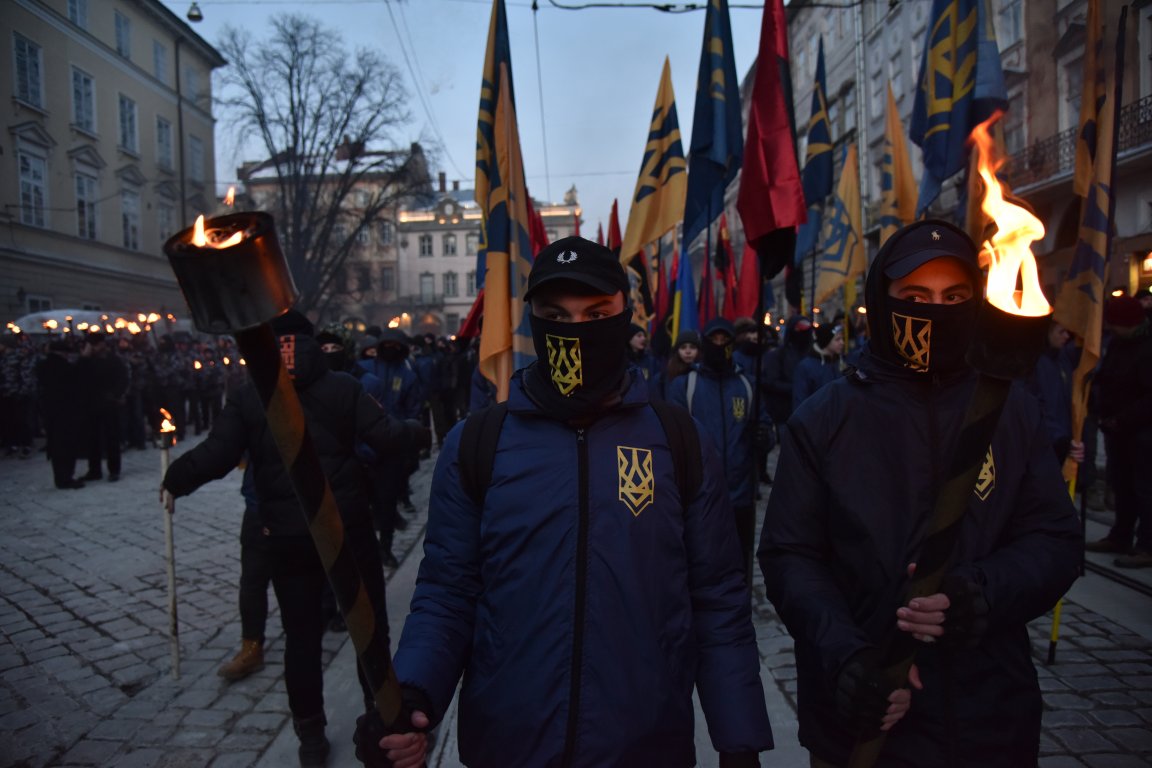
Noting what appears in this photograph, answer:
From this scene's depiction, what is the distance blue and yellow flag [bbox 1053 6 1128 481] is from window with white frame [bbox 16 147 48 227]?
27.0 meters

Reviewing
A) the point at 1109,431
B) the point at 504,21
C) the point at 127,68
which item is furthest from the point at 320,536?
the point at 127,68

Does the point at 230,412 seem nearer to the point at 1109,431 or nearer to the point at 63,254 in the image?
the point at 1109,431

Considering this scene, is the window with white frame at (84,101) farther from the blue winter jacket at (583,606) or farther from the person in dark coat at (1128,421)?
the blue winter jacket at (583,606)

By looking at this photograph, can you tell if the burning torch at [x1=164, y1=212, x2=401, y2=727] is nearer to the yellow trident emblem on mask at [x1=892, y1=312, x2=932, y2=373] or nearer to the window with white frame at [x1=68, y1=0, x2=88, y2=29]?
the yellow trident emblem on mask at [x1=892, y1=312, x2=932, y2=373]

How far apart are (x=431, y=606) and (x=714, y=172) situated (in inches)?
195

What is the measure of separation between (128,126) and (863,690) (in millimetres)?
35473

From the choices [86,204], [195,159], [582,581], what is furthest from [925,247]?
[195,159]

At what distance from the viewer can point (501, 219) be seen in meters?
4.83

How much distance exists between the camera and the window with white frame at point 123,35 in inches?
1089

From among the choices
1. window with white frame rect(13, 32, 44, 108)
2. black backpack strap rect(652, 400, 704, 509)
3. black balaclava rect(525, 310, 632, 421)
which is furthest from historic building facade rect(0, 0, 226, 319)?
black backpack strap rect(652, 400, 704, 509)

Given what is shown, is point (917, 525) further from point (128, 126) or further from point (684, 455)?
point (128, 126)

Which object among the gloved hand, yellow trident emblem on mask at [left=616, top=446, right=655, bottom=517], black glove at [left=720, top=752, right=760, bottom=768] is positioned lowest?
black glove at [left=720, top=752, right=760, bottom=768]

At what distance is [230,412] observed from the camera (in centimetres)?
389

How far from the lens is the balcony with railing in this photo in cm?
1555
